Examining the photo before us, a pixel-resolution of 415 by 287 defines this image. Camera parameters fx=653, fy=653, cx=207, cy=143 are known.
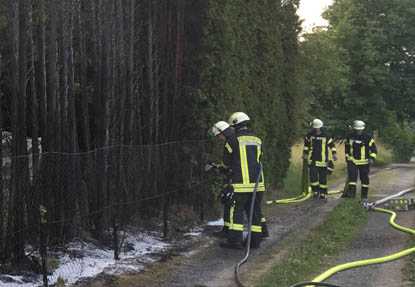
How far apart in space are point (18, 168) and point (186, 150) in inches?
155

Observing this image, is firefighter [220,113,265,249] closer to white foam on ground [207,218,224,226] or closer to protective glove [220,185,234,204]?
protective glove [220,185,234,204]

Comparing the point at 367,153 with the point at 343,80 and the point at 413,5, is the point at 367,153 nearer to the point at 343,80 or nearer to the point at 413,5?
the point at 343,80

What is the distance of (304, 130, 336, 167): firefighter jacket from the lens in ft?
49.1

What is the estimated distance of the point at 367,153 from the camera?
14.4 metres

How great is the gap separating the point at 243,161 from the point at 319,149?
262 inches

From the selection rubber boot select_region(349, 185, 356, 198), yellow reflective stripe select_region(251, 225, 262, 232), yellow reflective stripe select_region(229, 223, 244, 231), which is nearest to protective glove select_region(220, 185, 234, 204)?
yellow reflective stripe select_region(229, 223, 244, 231)

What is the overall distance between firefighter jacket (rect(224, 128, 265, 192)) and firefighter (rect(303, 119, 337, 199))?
6.46 metres

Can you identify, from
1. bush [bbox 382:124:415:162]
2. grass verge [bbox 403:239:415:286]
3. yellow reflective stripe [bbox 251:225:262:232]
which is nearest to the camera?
grass verge [bbox 403:239:415:286]

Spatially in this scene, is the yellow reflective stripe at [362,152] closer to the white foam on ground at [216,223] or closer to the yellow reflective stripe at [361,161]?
the yellow reflective stripe at [361,161]

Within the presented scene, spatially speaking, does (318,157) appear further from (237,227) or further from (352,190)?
(237,227)

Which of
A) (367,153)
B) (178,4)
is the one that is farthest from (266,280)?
(367,153)

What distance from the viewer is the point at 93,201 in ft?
26.3

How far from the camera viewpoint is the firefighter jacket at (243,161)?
8695 mm

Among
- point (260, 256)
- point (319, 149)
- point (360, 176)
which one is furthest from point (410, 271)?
point (319, 149)
